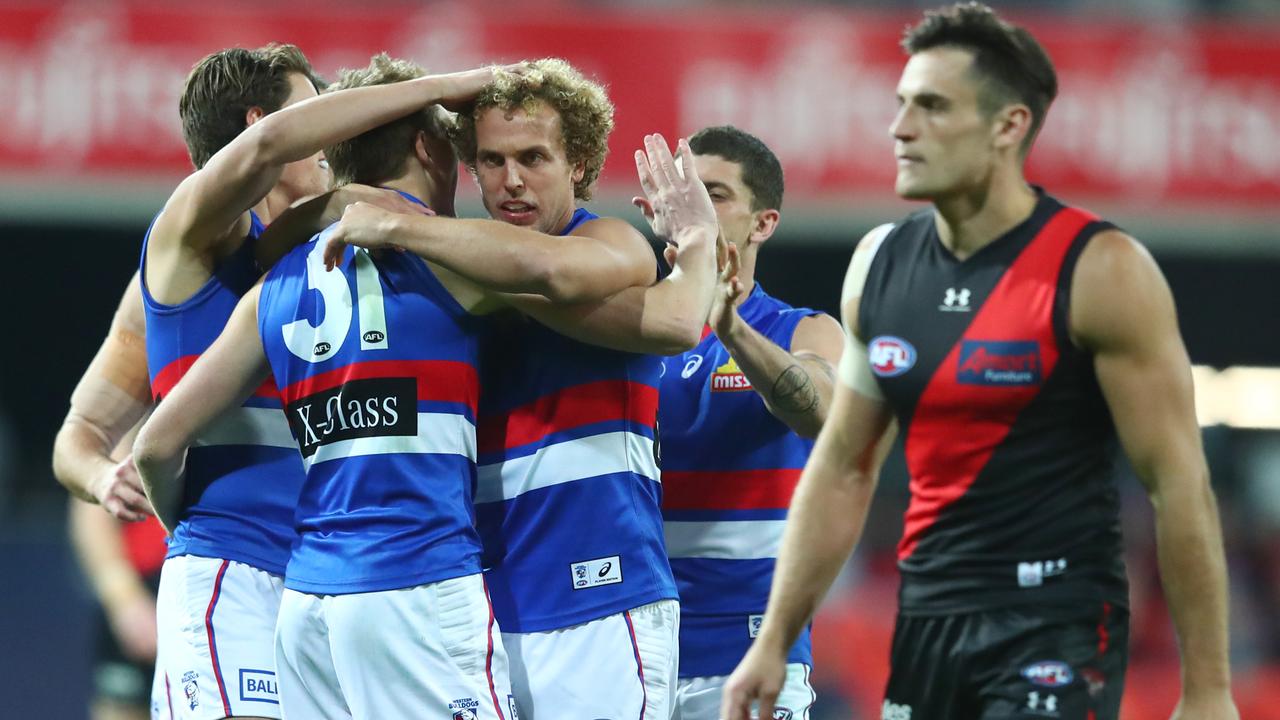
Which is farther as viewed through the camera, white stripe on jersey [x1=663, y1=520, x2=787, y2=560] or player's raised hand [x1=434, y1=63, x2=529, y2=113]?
white stripe on jersey [x1=663, y1=520, x2=787, y2=560]

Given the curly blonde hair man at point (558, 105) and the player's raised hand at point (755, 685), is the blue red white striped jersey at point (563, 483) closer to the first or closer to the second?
the player's raised hand at point (755, 685)

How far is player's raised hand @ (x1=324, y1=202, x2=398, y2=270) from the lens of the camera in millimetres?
3998

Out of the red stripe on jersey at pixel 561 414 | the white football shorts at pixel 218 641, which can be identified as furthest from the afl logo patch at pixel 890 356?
the white football shorts at pixel 218 641

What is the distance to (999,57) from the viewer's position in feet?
13.0

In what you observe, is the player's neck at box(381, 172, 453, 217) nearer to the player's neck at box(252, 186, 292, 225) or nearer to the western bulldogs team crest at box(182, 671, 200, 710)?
the player's neck at box(252, 186, 292, 225)

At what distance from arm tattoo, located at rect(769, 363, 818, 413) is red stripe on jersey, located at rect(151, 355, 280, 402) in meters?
1.52

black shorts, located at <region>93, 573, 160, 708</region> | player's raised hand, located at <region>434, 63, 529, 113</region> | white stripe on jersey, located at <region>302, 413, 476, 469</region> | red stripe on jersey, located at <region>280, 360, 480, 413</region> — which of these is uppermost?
player's raised hand, located at <region>434, 63, 529, 113</region>

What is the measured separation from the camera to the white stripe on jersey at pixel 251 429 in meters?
4.63

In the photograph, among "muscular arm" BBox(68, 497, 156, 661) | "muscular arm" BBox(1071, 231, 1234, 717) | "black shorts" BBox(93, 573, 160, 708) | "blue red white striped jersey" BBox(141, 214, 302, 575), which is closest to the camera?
"muscular arm" BBox(1071, 231, 1234, 717)

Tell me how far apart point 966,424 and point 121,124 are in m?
9.59

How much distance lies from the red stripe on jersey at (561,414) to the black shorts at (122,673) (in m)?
4.38

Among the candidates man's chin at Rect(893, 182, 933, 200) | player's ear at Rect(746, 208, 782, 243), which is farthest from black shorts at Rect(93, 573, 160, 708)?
man's chin at Rect(893, 182, 933, 200)

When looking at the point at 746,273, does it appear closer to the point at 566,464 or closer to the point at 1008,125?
the point at 566,464

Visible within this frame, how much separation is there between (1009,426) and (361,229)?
1.67 m
